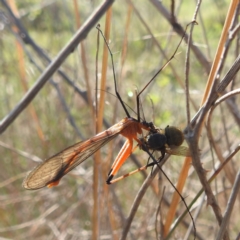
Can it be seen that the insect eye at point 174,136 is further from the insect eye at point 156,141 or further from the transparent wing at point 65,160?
the transparent wing at point 65,160

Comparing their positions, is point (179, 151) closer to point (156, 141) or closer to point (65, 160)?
point (156, 141)

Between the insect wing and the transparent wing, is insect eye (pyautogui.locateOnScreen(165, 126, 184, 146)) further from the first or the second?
the transparent wing

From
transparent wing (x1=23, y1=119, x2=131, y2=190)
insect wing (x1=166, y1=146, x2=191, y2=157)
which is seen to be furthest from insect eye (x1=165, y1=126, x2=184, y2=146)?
transparent wing (x1=23, y1=119, x2=131, y2=190)

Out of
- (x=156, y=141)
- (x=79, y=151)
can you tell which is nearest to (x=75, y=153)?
(x=79, y=151)

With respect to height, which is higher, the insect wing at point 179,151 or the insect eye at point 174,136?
the insect eye at point 174,136

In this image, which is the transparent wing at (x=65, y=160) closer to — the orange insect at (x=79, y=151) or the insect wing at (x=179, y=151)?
the orange insect at (x=79, y=151)

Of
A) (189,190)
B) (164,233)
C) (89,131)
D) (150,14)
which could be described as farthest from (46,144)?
(164,233)

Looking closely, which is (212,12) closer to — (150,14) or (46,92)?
(150,14)

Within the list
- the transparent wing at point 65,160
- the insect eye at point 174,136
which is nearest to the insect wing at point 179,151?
the insect eye at point 174,136

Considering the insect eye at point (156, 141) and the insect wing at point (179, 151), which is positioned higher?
the insect eye at point (156, 141)

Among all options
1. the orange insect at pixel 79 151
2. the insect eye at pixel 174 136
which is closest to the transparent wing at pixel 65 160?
the orange insect at pixel 79 151
